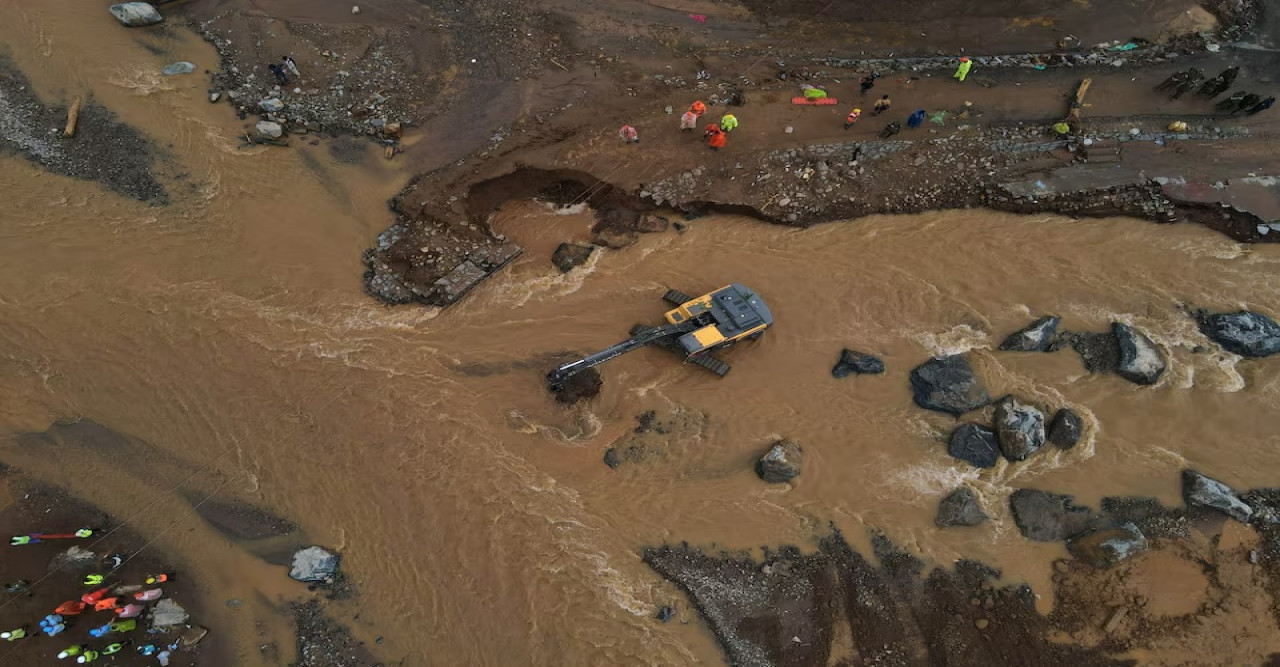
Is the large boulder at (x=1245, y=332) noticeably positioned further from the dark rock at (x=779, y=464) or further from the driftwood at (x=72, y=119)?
the driftwood at (x=72, y=119)

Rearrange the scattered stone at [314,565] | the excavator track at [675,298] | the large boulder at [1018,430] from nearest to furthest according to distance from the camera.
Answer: the scattered stone at [314,565] < the large boulder at [1018,430] < the excavator track at [675,298]

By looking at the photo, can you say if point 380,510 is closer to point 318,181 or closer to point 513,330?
point 513,330

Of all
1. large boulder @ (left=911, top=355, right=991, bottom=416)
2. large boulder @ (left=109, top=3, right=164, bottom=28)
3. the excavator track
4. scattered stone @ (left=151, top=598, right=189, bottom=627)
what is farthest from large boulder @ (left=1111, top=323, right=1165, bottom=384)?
large boulder @ (left=109, top=3, right=164, bottom=28)

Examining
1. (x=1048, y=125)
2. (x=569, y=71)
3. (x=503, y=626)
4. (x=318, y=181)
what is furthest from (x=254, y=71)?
(x=1048, y=125)

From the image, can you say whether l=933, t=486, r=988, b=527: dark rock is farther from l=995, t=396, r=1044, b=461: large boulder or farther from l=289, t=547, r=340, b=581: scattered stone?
l=289, t=547, r=340, b=581: scattered stone

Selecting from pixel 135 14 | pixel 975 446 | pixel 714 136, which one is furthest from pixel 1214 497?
pixel 135 14

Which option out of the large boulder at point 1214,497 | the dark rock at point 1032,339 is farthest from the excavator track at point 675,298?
the large boulder at point 1214,497
